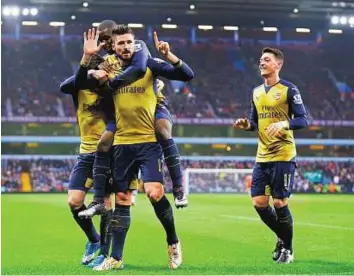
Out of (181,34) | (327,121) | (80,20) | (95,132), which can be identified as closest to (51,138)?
(80,20)

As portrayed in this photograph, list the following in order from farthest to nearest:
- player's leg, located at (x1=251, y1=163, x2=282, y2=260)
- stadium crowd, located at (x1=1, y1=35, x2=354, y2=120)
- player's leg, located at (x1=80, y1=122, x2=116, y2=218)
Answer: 1. stadium crowd, located at (x1=1, y1=35, x2=354, y2=120)
2. player's leg, located at (x1=251, y1=163, x2=282, y2=260)
3. player's leg, located at (x1=80, y1=122, x2=116, y2=218)

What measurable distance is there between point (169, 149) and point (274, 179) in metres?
1.36

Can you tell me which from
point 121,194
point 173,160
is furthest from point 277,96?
point 121,194

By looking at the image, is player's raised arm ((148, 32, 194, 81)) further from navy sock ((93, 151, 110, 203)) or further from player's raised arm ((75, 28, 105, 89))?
navy sock ((93, 151, 110, 203))

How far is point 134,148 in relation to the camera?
706cm

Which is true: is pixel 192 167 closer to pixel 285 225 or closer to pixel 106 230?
pixel 285 225

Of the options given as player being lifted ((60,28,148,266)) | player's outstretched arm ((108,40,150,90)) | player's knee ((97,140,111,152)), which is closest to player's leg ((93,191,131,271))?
player being lifted ((60,28,148,266))

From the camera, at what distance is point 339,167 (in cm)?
5122

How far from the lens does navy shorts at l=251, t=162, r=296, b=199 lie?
7965 millimetres

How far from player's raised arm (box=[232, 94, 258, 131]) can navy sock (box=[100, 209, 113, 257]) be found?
5.38 feet

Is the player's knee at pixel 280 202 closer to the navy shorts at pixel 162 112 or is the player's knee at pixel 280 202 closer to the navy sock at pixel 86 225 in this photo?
the navy shorts at pixel 162 112

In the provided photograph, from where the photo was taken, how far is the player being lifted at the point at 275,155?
7.97 metres

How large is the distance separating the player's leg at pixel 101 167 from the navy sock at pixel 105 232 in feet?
1.30

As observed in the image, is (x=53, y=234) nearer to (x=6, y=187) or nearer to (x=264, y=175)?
(x=264, y=175)
